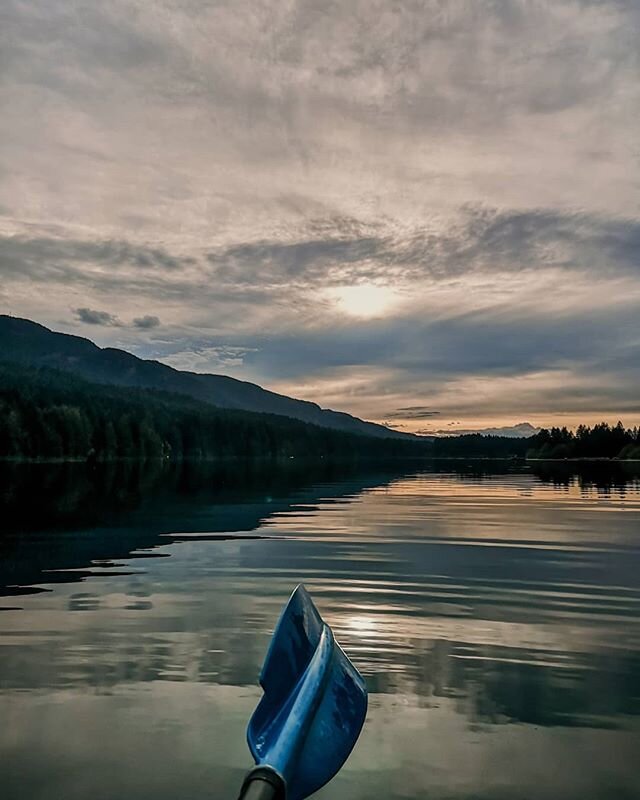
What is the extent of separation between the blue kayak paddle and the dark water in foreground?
57 centimetres

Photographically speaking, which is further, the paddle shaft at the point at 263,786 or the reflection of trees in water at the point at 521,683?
the reflection of trees in water at the point at 521,683

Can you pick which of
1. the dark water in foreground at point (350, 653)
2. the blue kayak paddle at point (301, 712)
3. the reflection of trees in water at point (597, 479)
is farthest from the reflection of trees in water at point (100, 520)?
the reflection of trees in water at point (597, 479)

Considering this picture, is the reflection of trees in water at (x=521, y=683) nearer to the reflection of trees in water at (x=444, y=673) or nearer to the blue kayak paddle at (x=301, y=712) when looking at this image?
the reflection of trees in water at (x=444, y=673)

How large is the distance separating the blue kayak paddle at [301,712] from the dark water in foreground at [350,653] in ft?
1.86

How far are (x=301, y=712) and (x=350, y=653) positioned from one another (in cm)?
452

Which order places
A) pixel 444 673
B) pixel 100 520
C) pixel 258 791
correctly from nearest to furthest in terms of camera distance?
pixel 258 791 → pixel 444 673 → pixel 100 520

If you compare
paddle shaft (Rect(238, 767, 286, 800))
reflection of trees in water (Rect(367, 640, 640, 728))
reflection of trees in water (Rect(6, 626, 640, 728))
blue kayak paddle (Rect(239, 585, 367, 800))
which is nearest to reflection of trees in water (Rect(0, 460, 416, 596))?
reflection of trees in water (Rect(6, 626, 640, 728))

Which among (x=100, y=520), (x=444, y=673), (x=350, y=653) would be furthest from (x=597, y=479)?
(x=444, y=673)

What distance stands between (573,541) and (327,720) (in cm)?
2012

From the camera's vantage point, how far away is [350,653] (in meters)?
11.3

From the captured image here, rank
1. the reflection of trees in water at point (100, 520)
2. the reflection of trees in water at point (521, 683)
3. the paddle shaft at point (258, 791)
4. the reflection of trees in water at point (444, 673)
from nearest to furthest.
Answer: the paddle shaft at point (258, 791) < the reflection of trees in water at point (521, 683) < the reflection of trees in water at point (444, 673) < the reflection of trees in water at point (100, 520)

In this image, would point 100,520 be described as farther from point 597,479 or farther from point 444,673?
point 597,479

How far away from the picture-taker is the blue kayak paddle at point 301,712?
6223 millimetres


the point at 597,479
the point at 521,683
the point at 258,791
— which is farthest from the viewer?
the point at 597,479
